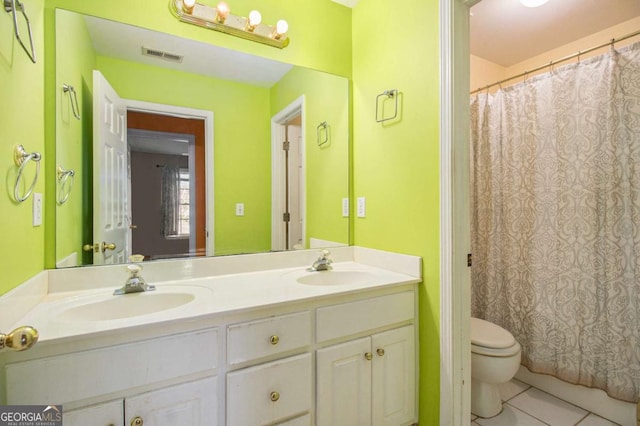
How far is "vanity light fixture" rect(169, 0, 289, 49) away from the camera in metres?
1.45

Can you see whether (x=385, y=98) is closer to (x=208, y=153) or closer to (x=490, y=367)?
(x=208, y=153)

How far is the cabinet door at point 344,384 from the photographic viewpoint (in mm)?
1188

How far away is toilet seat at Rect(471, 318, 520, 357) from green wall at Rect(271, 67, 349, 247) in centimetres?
96

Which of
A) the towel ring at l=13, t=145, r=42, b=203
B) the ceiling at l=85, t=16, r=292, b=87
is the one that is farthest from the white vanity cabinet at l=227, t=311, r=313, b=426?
the ceiling at l=85, t=16, r=292, b=87

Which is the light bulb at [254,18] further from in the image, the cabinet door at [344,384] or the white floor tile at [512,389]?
the white floor tile at [512,389]

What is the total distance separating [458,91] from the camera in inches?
51.9

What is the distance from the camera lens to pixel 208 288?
128 centimetres

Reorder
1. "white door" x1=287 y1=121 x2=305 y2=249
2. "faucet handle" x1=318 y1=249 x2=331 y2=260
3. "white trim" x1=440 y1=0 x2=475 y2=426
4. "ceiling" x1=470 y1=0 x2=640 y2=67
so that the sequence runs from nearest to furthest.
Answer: "white trim" x1=440 y1=0 x2=475 y2=426 → "faucet handle" x1=318 y1=249 x2=331 y2=260 → "white door" x1=287 y1=121 x2=305 y2=249 → "ceiling" x1=470 y1=0 x2=640 y2=67

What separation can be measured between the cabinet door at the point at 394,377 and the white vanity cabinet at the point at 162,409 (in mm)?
706

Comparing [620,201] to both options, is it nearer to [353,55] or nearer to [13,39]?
[353,55]

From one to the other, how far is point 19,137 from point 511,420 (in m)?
2.59

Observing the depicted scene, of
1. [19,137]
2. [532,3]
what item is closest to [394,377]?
[19,137]

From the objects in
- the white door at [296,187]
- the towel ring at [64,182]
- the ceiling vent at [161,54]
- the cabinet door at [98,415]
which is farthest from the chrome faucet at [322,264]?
the ceiling vent at [161,54]

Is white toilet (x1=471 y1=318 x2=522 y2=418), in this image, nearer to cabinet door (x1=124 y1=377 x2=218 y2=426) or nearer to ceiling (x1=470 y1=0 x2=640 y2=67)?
cabinet door (x1=124 y1=377 x2=218 y2=426)
